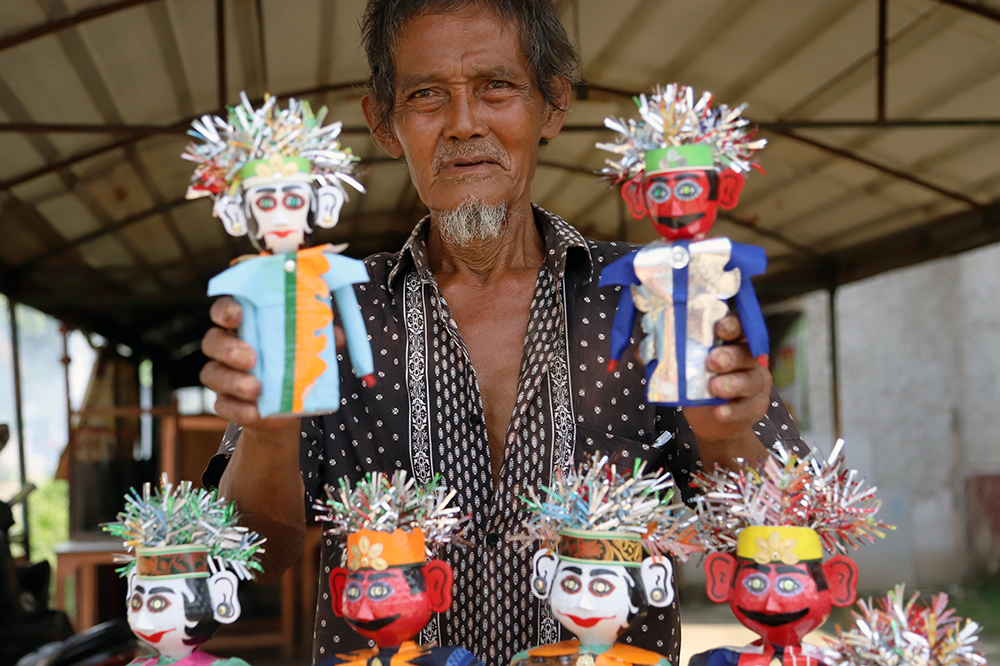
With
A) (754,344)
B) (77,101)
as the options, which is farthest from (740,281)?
(77,101)

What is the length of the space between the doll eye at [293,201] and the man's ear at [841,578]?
90 cm

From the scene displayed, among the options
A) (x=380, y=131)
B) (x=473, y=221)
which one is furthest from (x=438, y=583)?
(x=380, y=131)

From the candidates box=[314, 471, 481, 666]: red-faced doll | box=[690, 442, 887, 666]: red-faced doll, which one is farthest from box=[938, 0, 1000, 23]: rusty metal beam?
box=[314, 471, 481, 666]: red-faced doll

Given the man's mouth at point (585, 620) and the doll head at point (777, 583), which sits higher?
the doll head at point (777, 583)

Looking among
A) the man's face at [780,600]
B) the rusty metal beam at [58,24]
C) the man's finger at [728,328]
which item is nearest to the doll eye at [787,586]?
the man's face at [780,600]

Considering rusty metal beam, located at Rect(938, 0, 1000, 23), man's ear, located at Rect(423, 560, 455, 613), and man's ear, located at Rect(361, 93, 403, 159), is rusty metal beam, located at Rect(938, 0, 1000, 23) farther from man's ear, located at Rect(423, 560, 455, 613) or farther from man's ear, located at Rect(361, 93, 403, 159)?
man's ear, located at Rect(423, 560, 455, 613)

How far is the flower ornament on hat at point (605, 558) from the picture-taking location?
1.25 meters

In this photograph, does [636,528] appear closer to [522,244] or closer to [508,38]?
[522,244]

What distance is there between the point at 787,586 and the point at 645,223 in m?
5.53

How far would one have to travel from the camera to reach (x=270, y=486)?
4.73 feet

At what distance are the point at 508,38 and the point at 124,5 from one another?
2.61 metres

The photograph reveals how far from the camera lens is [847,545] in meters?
1.37

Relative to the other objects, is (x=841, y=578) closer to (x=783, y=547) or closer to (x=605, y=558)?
(x=783, y=547)

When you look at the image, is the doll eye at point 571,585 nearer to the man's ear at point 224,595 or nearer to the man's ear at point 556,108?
the man's ear at point 224,595
